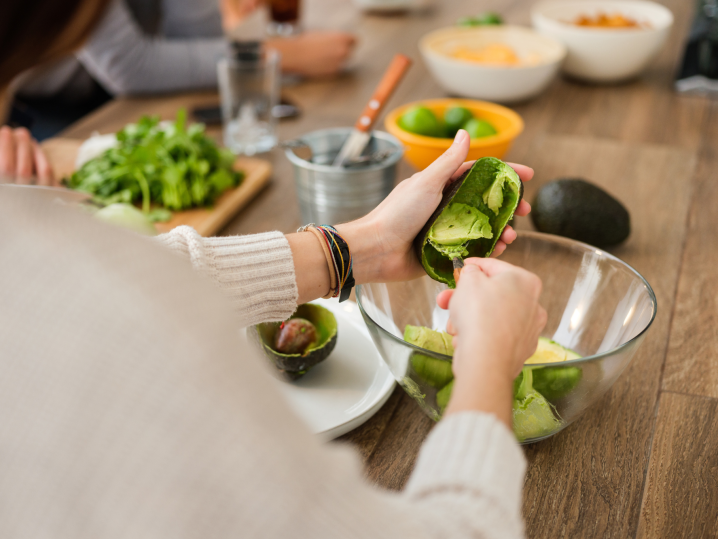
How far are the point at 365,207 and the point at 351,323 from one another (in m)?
0.29

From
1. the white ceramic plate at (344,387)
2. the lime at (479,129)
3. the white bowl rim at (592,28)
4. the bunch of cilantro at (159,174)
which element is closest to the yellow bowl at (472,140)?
the lime at (479,129)

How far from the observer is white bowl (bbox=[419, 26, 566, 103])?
5.51 ft

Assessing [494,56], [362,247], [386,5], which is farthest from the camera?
[386,5]

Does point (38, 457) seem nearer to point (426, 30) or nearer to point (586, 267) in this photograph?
point (586, 267)

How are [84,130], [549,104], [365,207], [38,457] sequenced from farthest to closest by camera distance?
[549,104]
[84,130]
[365,207]
[38,457]

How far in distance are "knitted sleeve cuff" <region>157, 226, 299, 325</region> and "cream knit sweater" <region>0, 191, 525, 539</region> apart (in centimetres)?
36

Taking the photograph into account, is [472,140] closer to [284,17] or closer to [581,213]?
[581,213]

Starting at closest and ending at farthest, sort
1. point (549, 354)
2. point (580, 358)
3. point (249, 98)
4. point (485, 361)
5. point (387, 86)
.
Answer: point (485, 361)
point (580, 358)
point (549, 354)
point (387, 86)
point (249, 98)

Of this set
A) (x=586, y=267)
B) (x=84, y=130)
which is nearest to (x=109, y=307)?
(x=586, y=267)

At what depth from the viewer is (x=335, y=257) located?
0.87 meters

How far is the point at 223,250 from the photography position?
31.5 inches

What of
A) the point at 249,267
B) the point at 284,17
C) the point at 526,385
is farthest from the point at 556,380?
the point at 284,17

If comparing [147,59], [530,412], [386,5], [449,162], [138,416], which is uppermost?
[138,416]

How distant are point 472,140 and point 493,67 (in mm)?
493
